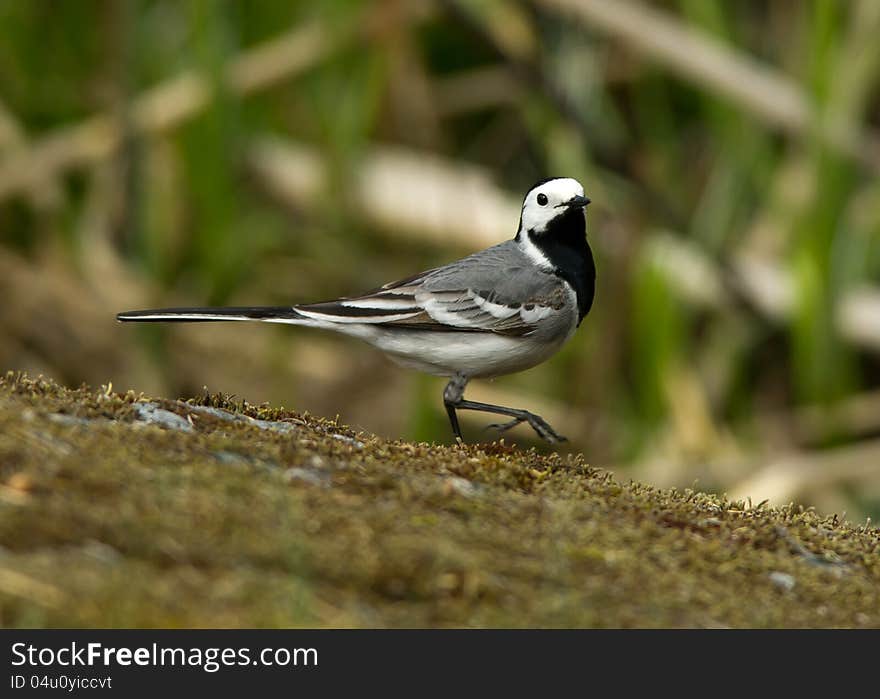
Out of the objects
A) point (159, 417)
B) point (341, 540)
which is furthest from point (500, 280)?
point (341, 540)

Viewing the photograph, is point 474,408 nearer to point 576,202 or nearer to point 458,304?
point 458,304

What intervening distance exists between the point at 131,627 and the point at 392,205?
25.3ft

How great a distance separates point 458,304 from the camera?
5500mm

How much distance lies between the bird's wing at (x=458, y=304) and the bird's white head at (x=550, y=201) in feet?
1.44

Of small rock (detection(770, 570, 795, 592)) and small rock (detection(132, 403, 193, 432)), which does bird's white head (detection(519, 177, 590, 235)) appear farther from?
small rock (detection(770, 570, 795, 592))

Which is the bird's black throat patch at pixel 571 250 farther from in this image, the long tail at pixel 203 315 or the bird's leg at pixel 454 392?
the long tail at pixel 203 315

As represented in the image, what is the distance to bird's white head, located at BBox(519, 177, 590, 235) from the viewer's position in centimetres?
594

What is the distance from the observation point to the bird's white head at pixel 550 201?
5.94m

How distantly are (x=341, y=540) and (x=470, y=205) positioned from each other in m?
7.01

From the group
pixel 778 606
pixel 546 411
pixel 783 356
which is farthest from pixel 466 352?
pixel 783 356

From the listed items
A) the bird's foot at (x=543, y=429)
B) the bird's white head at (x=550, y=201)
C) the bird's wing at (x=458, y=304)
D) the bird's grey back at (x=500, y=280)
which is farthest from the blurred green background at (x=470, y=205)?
the bird's foot at (x=543, y=429)

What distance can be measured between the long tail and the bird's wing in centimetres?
13

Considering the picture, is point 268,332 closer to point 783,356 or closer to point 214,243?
point 214,243

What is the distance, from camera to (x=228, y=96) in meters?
9.06
